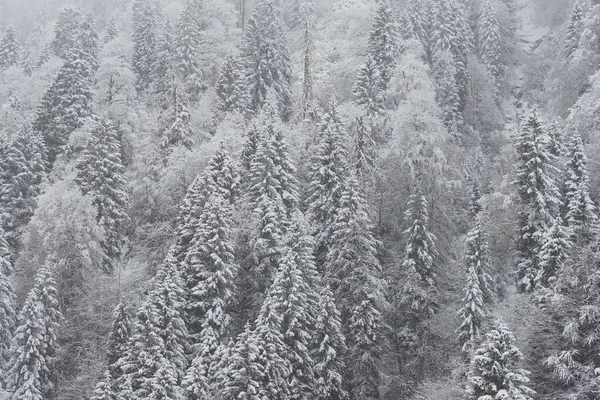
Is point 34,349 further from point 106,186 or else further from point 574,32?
point 574,32

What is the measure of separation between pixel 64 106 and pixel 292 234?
1318 inches

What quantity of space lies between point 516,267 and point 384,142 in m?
19.0

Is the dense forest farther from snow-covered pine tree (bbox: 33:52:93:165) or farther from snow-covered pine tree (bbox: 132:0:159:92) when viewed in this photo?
snow-covered pine tree (bbox: 132:0:159:92)

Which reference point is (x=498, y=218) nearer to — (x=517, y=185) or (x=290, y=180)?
(x=517, y=185)

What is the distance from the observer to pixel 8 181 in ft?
162

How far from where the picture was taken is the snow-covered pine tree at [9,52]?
85875mm

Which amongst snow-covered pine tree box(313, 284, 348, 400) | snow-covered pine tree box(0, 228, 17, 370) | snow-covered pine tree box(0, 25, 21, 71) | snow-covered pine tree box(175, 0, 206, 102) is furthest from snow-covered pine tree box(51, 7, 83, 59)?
snow-covered pine tree box(313, 284, 348, 400)

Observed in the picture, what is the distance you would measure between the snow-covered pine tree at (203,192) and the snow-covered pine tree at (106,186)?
22.6 feet

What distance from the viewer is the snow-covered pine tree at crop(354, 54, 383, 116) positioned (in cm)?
5238

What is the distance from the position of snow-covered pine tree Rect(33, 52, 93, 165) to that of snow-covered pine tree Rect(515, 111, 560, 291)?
39.5 metres

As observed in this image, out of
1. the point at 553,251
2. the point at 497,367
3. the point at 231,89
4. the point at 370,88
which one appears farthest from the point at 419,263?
the point at 231,89

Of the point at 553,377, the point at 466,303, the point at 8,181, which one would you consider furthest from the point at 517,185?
the point at 8,181

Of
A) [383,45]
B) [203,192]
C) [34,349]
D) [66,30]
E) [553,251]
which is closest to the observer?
[553,251]

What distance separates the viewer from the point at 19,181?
1941 inches
